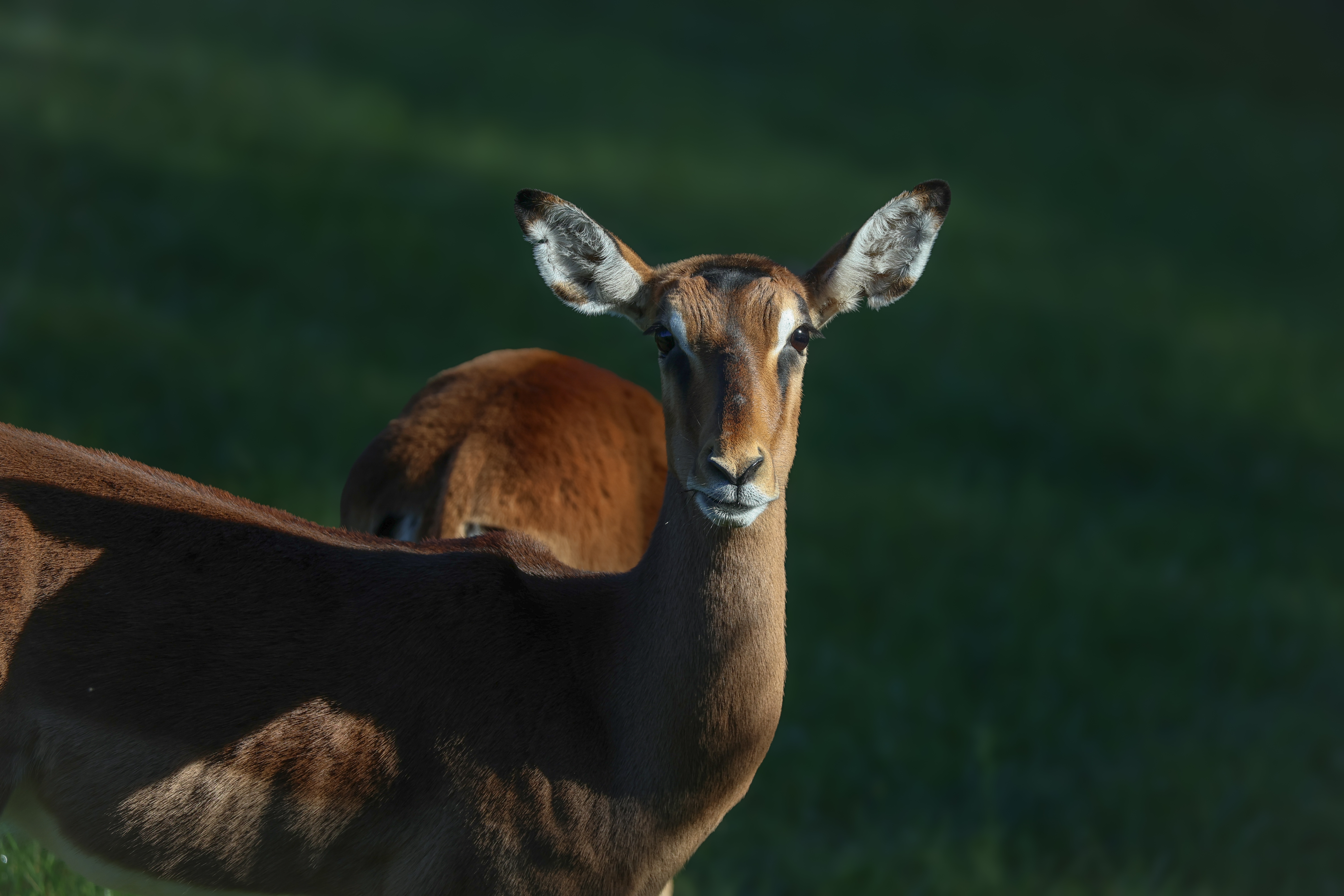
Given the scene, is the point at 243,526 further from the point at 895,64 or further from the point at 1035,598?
the point at 895,64

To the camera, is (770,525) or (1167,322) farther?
(1167,322)

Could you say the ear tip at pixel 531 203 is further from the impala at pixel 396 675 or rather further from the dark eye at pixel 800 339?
the dark eye at pixel 800 339

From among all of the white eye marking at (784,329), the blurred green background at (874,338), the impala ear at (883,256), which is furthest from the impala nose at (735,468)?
the blurred green background at (874,338)

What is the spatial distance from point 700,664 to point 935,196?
4.98 ft

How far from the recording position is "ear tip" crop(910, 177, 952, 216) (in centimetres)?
393

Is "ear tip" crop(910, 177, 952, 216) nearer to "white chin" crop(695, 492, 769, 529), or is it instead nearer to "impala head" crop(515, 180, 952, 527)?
"impala head" crop(515, 180, 952, 527)

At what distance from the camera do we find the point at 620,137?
557 inches

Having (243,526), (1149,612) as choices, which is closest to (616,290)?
(243,526)

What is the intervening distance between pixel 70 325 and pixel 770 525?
682 cm

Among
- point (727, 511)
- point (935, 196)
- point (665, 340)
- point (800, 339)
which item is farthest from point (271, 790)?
point (935, 196)

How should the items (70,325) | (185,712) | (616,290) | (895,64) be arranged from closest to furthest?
(185,712)
(616,290)
(70,325)
(895,64)

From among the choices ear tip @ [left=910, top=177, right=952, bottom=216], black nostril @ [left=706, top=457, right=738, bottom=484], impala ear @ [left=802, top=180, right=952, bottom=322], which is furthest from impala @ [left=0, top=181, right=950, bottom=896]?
ear tip @ [left=910, top=177, right=952, bottom=216]

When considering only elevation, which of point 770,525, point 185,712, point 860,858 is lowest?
point 860,858

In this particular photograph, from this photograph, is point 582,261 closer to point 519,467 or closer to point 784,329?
point 784,329
